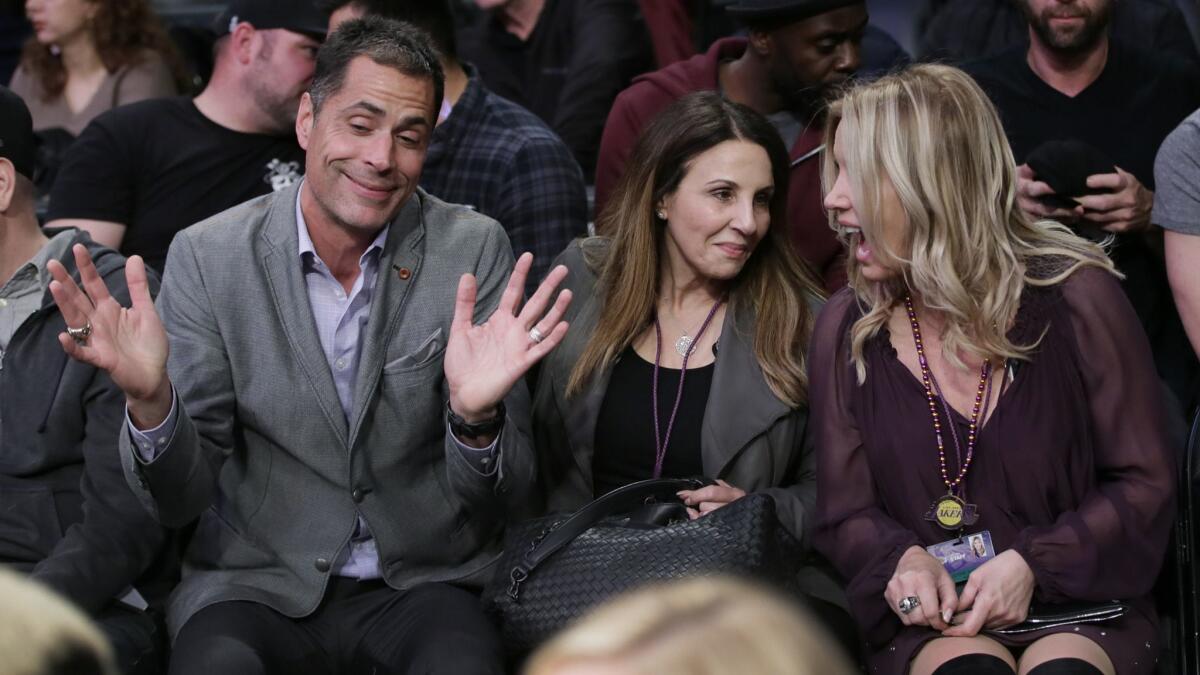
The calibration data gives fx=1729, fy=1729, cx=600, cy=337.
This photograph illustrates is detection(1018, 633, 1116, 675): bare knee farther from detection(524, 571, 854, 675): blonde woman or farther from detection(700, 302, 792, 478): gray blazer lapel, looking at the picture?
detection(524, 571, 854, 675): blonde woman

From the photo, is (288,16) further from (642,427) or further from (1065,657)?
(1065,657)

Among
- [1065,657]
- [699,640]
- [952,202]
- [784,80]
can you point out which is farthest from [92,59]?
[699,640]

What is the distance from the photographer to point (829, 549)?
3.52 m

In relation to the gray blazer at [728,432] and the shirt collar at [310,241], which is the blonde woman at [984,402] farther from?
the shirt collar at [310,241]

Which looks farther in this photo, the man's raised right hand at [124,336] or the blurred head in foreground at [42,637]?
the man's raised right hand at [124,336]

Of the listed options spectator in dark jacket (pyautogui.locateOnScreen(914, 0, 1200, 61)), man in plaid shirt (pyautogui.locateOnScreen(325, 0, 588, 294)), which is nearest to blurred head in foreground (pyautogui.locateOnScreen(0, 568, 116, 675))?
man in plaid shirt (pyautogui.locateOnScreen(325, 0, 588, 294))

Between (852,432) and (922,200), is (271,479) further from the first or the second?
(922,200)

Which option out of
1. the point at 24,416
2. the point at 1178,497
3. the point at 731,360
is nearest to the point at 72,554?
the point at 24,416

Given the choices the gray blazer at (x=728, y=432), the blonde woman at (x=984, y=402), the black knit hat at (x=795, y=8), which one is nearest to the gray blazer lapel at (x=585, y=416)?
the gray blazer at (x=728, y=432)

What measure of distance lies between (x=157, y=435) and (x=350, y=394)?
48cm

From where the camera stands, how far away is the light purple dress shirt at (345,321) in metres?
3.64

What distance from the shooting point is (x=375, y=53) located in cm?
371

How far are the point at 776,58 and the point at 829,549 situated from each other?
1716 millimetres

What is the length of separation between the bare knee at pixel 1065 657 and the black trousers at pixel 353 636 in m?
1.01
